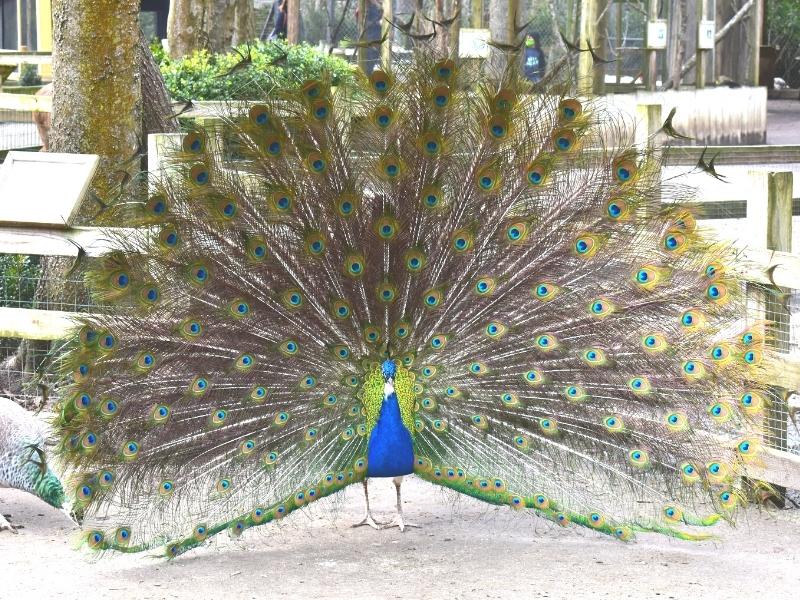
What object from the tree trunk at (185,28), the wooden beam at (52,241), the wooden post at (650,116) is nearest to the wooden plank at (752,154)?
the wooden post at (650,116)

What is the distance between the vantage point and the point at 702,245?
18.8ft

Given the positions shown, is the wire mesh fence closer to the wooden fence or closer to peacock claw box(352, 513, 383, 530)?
the wooden fence

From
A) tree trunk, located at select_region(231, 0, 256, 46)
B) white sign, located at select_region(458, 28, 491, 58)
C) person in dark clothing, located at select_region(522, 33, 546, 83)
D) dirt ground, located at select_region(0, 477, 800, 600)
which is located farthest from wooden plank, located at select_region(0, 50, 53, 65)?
dirt ground, located at select_region(0, 477, 800, 600)

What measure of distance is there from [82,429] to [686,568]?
272 centimetres

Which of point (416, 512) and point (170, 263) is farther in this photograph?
point (416, 512)

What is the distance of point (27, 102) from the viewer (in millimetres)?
11898

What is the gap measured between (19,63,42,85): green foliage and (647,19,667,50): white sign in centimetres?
1073

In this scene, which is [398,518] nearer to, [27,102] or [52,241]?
[52,241]

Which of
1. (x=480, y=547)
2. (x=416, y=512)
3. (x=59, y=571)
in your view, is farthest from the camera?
(x=416, y=512)

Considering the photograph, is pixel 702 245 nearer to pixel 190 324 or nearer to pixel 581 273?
pixel 581 273

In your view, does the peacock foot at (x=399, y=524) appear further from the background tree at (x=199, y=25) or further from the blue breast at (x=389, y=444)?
the background tree at (x=199, y=25)

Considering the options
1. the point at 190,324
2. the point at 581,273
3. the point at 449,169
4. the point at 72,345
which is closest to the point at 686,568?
the point at 581,273

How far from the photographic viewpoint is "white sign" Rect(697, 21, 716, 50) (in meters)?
18.3

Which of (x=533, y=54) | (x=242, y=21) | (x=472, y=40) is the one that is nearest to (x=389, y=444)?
(x=472, y=40)
